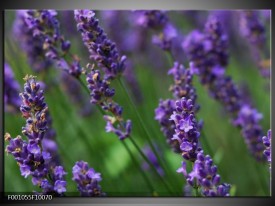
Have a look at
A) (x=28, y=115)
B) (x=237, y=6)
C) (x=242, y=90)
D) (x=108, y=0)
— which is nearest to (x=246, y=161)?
(x=242, y=90)

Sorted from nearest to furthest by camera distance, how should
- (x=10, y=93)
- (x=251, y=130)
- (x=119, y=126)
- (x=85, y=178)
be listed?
(x=85, y=178) → (x=119, y=126) → (x=251, y=130) → (x=10, y=93)

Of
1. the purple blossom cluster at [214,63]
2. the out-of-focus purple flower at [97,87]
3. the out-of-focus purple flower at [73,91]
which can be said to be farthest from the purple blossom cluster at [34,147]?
the out-of-focus purple flower at [73,91]

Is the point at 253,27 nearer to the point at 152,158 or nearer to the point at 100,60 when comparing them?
the point at 152,158

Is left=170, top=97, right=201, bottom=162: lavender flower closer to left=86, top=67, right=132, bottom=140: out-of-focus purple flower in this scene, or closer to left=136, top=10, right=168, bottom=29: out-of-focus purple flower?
left=86, top=67, right=132, bottom=140: out-of-focus purple flower

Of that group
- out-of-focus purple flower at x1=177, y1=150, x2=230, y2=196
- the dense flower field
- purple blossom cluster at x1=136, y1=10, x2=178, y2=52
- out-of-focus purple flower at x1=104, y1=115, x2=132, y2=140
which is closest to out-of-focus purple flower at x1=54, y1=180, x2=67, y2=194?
the dense flower field

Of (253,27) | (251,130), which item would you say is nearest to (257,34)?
(253,27)

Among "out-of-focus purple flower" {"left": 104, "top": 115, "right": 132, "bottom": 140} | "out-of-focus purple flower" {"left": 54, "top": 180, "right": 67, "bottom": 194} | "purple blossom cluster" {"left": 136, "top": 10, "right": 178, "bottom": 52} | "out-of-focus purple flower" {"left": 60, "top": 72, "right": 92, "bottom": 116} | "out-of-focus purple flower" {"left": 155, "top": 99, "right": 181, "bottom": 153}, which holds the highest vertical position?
"out-of-focus purple flower" {"left": 60, "top": 72, "right": 92, "bottom": 116}

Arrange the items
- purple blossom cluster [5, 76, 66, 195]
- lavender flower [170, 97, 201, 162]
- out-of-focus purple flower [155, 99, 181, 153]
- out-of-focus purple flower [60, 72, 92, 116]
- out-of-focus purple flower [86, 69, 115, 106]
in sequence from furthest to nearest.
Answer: out-of-focus purple flower [60, 72, 92, 116] → out-of-focus purple flower [155, 99, 181, 153] → out-of-focus purple flower [86, 69, 115, 106] → purple blossom cluster [5, 76, 66, 195] → lavender flower [170, 97, 201, 162]
